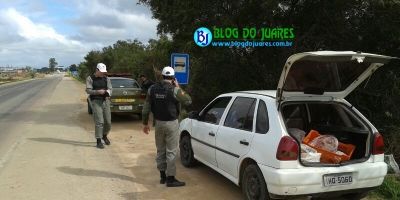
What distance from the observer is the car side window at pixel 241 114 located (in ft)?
19.6

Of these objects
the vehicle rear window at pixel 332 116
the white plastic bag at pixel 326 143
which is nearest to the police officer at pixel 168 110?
the vehicle rear window at pixel 332 116

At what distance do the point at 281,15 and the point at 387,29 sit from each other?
9.19ft

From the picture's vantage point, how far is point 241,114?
6285 millimetres

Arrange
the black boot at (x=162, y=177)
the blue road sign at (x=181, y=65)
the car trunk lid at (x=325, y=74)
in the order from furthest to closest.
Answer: the blue road sign at (x=181, y=65) < the black boot at (x=162, y=177) < the car trunk lid at (x=325, y=74)

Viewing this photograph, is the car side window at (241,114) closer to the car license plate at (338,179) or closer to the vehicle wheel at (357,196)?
the car license plate at (338,179)

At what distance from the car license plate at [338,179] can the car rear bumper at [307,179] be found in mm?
36

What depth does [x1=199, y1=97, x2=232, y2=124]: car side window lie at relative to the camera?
695 centimetres

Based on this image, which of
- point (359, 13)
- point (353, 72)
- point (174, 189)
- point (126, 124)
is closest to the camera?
point (353, 72)

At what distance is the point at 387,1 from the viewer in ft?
32.0

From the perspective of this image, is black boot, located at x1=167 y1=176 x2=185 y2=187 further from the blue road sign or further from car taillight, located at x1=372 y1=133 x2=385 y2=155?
the blue road sign

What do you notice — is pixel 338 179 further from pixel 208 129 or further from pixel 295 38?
pixel 295 38

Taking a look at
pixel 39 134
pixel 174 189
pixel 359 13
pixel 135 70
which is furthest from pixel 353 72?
pixel 135 70

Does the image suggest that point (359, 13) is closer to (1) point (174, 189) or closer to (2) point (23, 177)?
(1) point (174, 189)

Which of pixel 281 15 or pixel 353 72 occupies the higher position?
pixel 281 15
